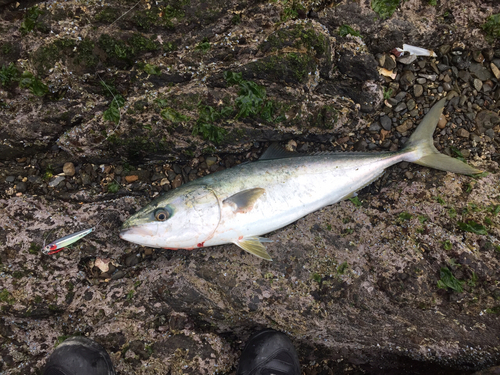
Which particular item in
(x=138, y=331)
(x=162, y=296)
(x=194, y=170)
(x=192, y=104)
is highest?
(x=192, y=104)

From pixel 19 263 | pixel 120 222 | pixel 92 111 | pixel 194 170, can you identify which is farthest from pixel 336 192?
pixel 19 263

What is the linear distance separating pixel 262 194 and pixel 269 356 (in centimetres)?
161

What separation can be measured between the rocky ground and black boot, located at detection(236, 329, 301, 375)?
11cm

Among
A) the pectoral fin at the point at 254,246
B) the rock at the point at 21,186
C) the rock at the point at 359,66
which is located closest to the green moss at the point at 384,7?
the rock at the point at 359,66

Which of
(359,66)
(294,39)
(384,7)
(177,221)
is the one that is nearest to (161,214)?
(177,221)

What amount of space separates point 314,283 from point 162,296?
1.52 m

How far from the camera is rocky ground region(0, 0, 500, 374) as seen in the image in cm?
271

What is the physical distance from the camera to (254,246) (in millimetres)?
2801

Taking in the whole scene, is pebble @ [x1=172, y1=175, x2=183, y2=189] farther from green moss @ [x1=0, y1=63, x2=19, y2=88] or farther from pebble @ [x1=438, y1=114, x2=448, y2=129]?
pebble @ [x1=438, y1=114, x2=448, y2=129]

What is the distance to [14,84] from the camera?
271 centimetres

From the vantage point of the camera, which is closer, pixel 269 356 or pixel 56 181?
pixel 269 356

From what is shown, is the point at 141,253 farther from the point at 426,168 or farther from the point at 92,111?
the point at 426,168

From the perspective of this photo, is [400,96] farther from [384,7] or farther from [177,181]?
[177,181]

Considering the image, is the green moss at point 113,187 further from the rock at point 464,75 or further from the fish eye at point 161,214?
the rock at point 464,75
